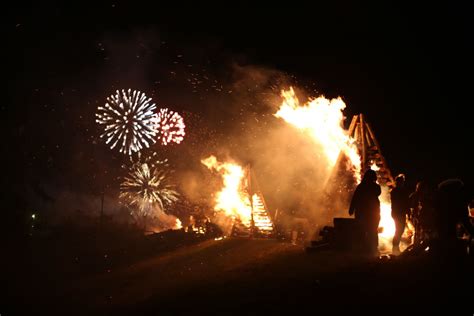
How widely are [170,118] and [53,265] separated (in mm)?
14371

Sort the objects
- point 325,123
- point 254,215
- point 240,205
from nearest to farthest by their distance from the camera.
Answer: point 325,123 < point 254,215 < point 240,205

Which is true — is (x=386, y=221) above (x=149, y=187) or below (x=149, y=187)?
below

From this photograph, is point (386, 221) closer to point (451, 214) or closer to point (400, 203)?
point (400, 203)

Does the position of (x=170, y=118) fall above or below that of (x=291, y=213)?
above

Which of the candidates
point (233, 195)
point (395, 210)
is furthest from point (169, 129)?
point (395, 210)

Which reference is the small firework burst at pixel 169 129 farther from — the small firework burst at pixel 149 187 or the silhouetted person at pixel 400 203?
the silhouetted person at pixel 400 203

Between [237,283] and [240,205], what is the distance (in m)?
8.67

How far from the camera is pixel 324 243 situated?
11.0 metres

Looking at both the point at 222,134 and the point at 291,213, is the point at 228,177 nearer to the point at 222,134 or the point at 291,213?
the point at 291,213

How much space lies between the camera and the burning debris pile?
15.7 metres

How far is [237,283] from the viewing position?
8367 mm

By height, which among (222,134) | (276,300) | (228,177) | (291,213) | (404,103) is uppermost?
(404,103)

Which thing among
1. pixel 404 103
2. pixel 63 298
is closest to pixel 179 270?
pixel 63 298

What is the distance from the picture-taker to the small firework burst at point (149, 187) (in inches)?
1353
